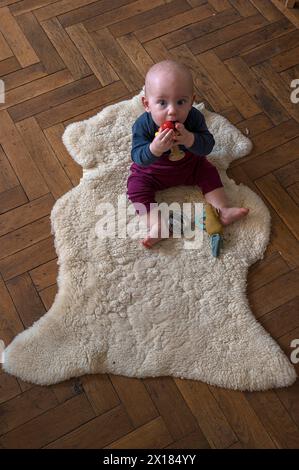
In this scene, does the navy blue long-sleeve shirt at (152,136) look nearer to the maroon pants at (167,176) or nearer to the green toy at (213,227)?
the maroon pants at (167,176)

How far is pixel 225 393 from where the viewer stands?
102 cm

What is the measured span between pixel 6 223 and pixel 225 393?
0.66 meters

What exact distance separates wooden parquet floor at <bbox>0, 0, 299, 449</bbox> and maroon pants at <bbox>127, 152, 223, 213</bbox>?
0.33ft

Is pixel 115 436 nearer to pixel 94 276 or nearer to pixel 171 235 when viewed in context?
pixel 94 276

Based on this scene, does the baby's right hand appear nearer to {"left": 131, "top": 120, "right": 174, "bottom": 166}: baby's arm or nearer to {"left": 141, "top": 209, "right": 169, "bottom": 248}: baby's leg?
{"left": 131, "top": 120, "right": 174, "bottom": 166}: baby's arm

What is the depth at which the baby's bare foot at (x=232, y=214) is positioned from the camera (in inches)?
46.1

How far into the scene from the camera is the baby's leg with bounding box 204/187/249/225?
1172 mm

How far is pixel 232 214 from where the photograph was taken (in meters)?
1.17

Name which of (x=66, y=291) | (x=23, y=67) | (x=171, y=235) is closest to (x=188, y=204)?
(x=171, y=235)

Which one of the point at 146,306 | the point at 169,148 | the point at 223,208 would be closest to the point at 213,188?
the point at 223,208

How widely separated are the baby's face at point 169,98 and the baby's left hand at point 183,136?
0.07 ft
